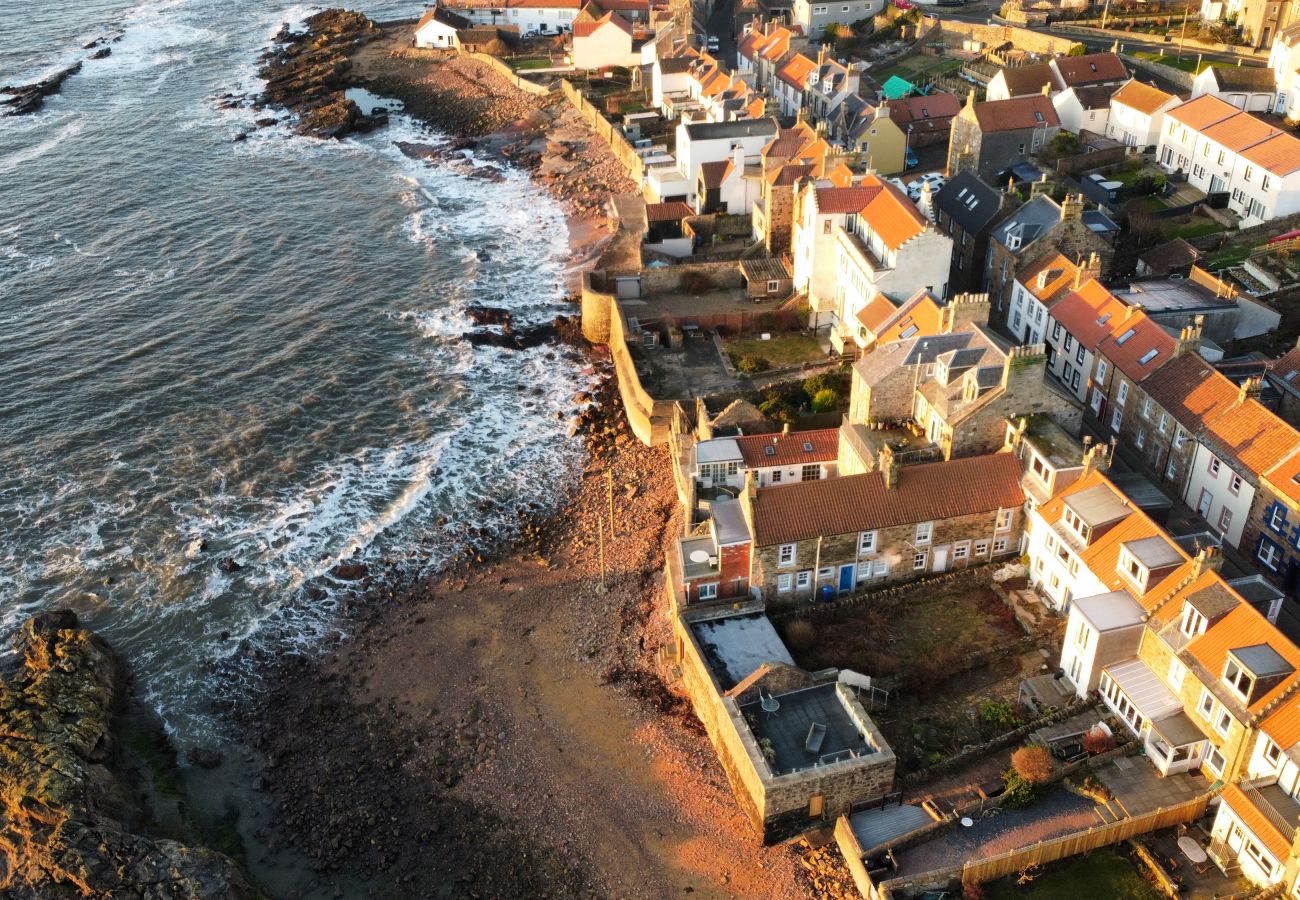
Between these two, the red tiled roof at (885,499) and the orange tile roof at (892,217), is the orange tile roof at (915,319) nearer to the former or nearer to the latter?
the orange tile roof at (892,217)

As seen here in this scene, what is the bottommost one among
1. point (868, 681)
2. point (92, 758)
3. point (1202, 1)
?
point (92, 758)

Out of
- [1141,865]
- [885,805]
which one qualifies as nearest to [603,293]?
[885,805]

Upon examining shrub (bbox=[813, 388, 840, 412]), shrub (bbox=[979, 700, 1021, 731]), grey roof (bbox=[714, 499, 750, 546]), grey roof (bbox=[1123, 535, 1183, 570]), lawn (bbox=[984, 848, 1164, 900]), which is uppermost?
grey roof (bbox=[1123, 535, 1183, 570])

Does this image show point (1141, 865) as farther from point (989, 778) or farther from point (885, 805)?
point (885, 805)

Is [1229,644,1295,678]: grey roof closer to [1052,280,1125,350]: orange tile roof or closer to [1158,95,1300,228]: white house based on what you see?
[1052,280,1125,350]: orange tile roof

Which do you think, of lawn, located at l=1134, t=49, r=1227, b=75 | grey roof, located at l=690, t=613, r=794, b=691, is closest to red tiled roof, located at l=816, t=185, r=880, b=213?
grey roof, located at l=690, t=613, r=794, b=691

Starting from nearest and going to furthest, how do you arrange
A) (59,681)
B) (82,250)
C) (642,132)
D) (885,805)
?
(885,805)
(59,681)
(82,250)
(642,132)

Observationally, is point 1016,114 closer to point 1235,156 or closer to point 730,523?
point 1235,156
